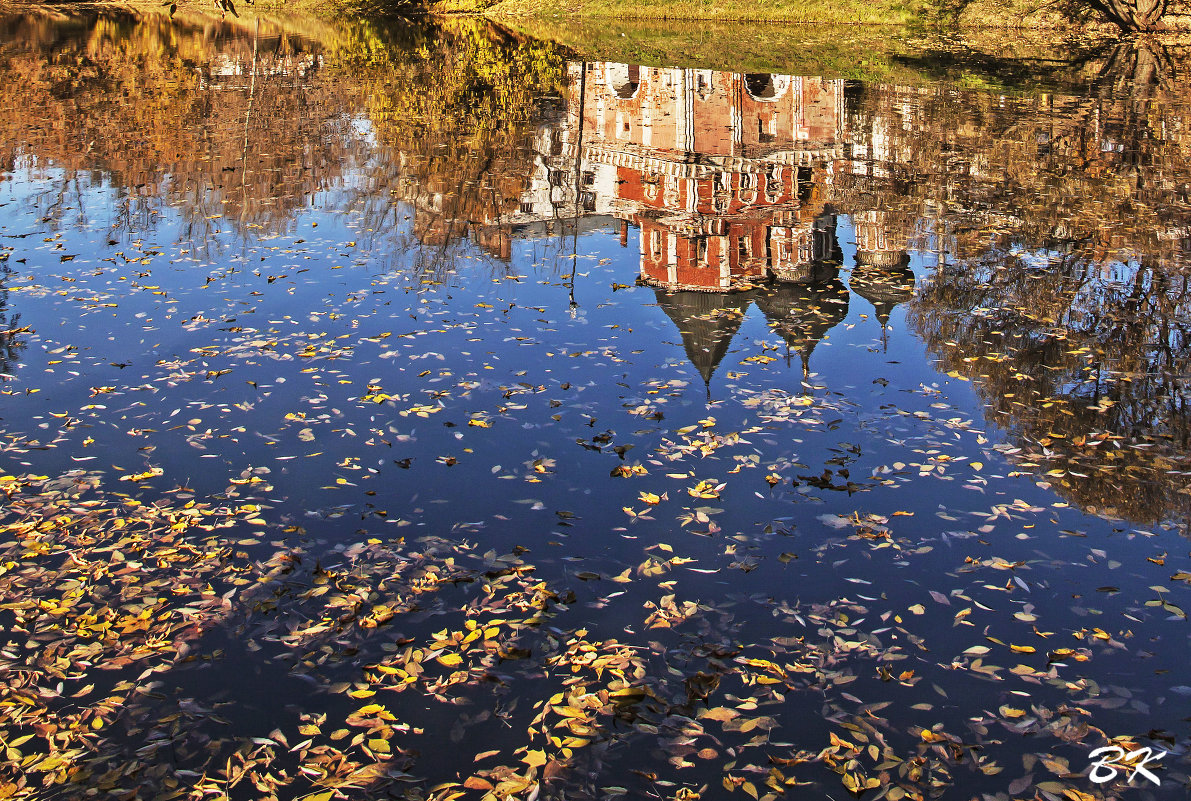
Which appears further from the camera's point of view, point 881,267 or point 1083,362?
point 881,267

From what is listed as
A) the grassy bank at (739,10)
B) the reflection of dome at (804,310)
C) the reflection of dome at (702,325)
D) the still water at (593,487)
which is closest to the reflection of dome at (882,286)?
the still water at (593,487)

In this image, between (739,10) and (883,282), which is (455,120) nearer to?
(883,282)

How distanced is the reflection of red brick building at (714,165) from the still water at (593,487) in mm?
357

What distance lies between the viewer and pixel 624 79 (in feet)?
142

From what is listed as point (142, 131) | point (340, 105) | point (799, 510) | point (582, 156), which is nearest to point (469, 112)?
point (340, 105)

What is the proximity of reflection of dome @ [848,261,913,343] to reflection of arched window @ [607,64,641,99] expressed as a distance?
2660 cm

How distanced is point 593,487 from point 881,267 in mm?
8009

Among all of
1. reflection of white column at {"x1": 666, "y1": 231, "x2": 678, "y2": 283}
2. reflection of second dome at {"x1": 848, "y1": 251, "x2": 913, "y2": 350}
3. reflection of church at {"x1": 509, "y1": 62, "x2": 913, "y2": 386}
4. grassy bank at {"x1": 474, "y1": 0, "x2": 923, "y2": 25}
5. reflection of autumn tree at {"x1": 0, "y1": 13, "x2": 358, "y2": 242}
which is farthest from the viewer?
grassy bank at {"x1": 474, "y1": 0, "x2": 923, "y2": 25}

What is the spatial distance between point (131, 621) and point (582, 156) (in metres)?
22.0

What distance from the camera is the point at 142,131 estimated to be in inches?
1103

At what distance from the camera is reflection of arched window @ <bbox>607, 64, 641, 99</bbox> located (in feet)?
134

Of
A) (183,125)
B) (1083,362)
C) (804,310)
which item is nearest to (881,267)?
(804,310)

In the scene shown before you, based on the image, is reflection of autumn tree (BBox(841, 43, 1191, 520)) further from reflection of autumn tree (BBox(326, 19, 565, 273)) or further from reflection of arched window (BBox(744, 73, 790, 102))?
reflection of arched window (BBox(744, 73, 790, 102))

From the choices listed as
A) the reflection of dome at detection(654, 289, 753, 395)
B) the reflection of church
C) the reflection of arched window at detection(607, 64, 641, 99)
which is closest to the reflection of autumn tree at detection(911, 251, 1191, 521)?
the reflection of church
